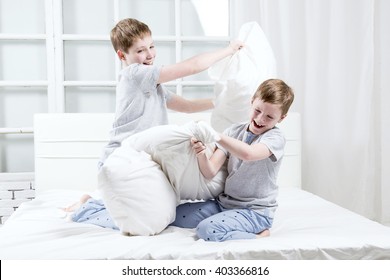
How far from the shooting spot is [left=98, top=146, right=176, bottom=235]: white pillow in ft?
5.23

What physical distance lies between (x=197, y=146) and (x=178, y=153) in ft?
0.22

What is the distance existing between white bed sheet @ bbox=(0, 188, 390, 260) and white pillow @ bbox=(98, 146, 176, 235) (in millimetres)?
42

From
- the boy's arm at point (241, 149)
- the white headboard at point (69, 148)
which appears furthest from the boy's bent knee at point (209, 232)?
the white headboard at point (69, 148)

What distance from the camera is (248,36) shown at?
6.94 feet

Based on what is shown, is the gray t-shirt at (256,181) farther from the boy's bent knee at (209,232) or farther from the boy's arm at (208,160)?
the boy's bent knee at (209,232)

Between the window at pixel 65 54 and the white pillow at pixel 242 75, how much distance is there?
92cm

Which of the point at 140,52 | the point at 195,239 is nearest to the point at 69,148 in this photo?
the point at 140,52

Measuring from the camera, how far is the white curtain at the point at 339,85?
112 inches

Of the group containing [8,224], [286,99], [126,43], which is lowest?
[8,224]

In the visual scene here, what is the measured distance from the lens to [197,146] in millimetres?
1655

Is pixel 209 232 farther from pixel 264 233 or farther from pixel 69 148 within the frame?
pixel 69 148

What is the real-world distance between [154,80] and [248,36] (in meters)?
0.44

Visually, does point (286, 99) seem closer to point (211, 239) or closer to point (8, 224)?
point (211, 239)

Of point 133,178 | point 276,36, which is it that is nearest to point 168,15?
point 276,36
